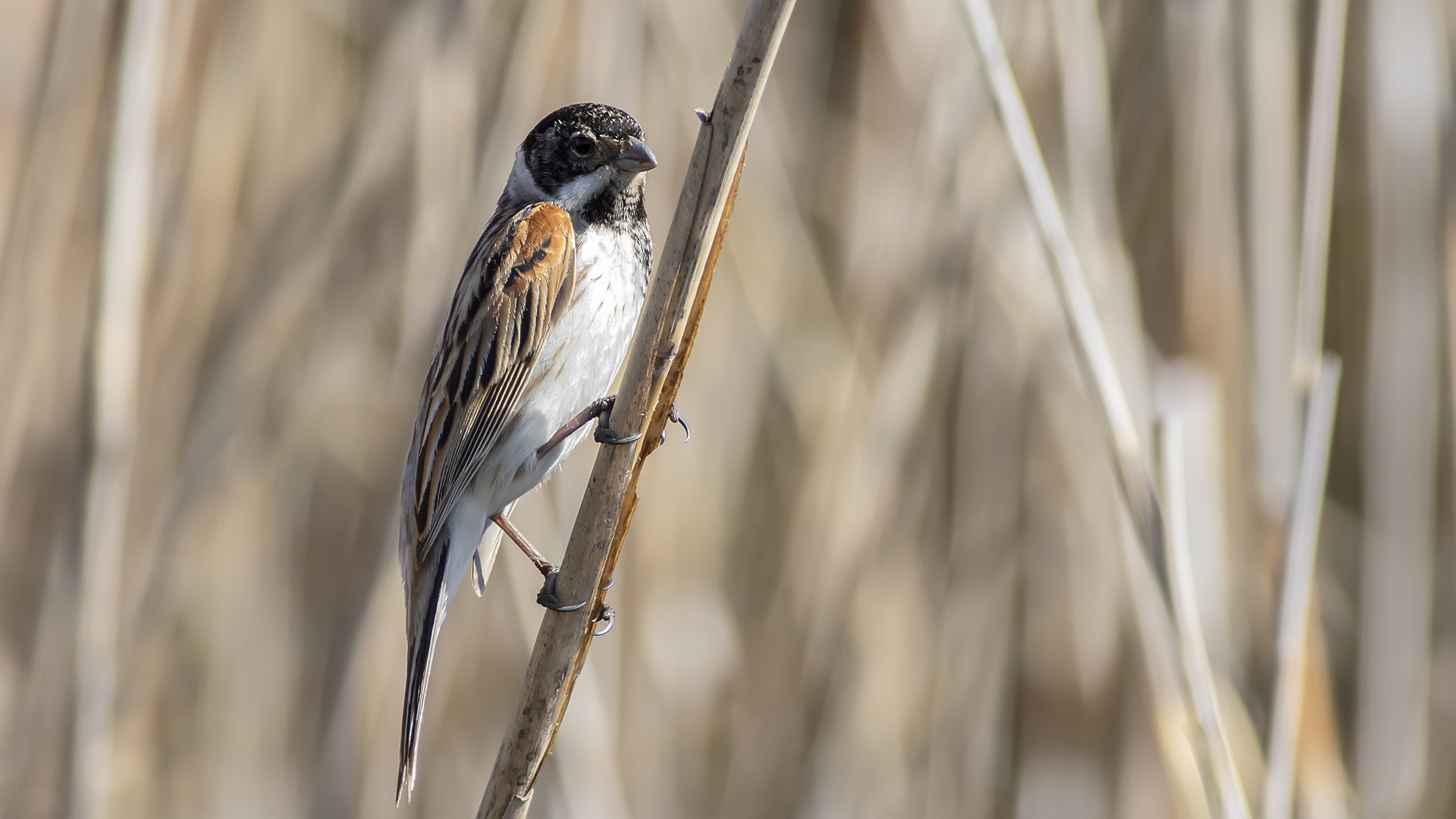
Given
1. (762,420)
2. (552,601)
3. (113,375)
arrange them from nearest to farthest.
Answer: (552,601), (113,375), (762,420)

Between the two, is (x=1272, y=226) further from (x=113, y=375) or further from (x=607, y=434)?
(x=113, y=375)

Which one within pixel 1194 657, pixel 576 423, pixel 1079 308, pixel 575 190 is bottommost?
pixel 1194 657

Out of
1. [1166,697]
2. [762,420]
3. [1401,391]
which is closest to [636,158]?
[762,420]

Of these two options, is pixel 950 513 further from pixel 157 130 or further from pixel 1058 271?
pixel 157 130

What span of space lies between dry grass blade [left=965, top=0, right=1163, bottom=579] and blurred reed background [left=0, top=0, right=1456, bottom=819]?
1.45 feet

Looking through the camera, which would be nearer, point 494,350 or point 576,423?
point 576,423

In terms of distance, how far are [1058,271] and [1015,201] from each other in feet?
2.89

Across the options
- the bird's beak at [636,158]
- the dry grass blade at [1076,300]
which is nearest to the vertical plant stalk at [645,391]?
the dry grass blade at [1076,300]

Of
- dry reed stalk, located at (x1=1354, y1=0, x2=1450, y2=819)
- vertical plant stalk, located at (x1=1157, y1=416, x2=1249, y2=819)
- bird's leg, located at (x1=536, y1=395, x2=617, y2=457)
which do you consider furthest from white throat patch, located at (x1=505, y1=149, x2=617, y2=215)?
dry reed stalk, located at (x1=1354, y1=0, x2=1450, y2=819)

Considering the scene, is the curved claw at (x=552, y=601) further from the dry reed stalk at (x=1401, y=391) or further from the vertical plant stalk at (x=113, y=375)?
the dry reed stalk at (x=1401, y=391)

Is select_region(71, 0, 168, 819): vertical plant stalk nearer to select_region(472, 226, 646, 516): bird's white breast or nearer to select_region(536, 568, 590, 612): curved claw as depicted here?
select_region(472, 226, 646, 516): bird's white breast

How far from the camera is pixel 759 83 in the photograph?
3.27 ft

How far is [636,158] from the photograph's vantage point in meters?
1.74

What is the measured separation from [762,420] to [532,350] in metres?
1.04
